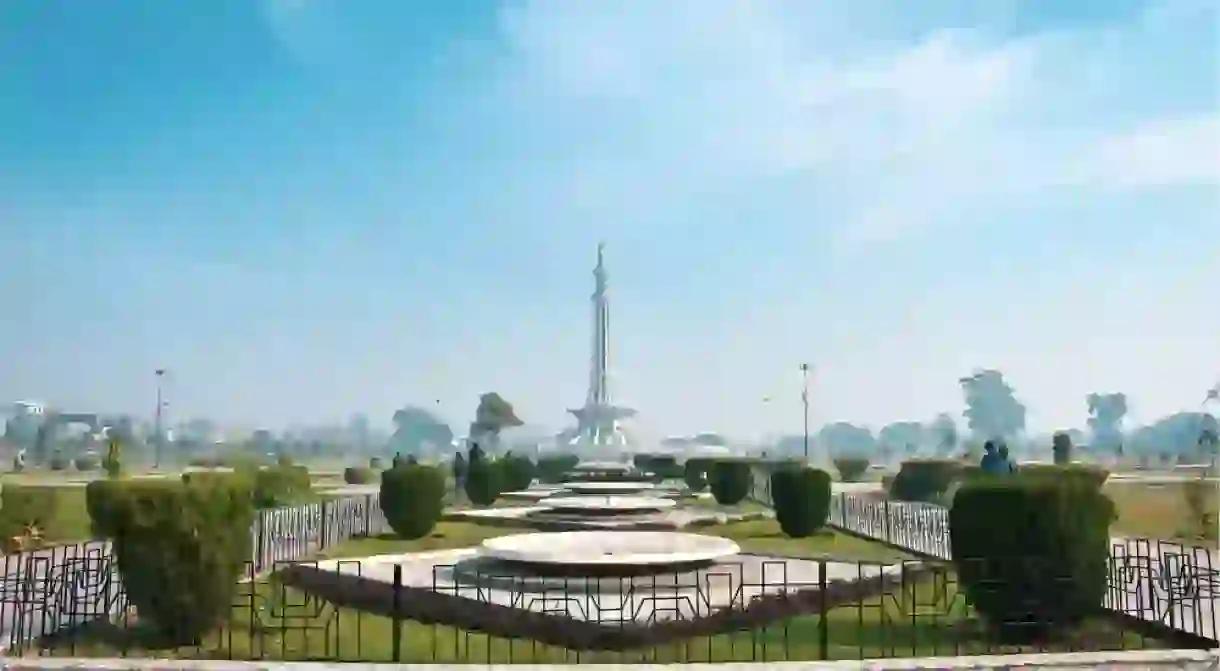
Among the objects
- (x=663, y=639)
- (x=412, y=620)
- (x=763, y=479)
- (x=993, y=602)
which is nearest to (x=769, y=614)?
(x=663, y=639)

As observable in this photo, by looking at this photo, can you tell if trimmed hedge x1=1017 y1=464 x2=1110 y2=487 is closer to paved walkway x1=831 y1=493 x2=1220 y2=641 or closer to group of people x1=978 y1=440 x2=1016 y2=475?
paved walkway x1=831 y1=493 x2=1220 y2=641

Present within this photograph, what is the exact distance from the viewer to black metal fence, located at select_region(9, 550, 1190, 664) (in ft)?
24.8

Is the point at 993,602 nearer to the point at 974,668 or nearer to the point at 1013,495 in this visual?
the point at 1013,495

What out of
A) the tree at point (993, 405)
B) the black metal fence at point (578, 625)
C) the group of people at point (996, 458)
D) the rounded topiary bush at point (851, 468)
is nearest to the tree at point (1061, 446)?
the group of people at point (996, 458)

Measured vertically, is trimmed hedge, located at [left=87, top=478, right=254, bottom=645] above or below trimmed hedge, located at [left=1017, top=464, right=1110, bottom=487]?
below

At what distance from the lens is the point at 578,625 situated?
7.98m

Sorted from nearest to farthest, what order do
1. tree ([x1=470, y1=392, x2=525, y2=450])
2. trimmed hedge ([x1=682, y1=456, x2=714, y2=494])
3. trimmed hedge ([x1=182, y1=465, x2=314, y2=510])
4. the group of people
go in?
the group of people
trimmed hedge ([x1=182, y1=465, x2=314, y2=510])
trimmed hedge ([x1=682, y1=456, x2=714, y2=494])
tree ([x1=470, y1=392, x2=525, y2=450])

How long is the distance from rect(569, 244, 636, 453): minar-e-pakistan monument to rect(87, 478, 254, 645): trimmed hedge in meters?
60.9

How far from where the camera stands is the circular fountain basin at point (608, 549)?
31.3 feet

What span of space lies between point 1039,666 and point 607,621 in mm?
3110

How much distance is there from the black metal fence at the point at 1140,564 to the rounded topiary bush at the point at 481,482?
26.8 ft

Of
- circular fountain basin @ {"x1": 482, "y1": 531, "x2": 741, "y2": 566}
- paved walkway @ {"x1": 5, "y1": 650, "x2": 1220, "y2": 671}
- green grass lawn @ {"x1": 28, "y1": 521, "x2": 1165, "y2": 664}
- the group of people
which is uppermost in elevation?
the group of people

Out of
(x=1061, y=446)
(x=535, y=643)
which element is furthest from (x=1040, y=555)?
(x=1061, y=446)

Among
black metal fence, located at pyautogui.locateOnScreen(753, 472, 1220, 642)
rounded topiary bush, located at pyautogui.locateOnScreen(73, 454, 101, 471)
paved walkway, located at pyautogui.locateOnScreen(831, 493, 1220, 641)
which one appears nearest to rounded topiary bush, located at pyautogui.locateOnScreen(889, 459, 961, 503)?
black metal fence, located at pyautogui.locateOnScreen(753, 472, 1220, 642)
